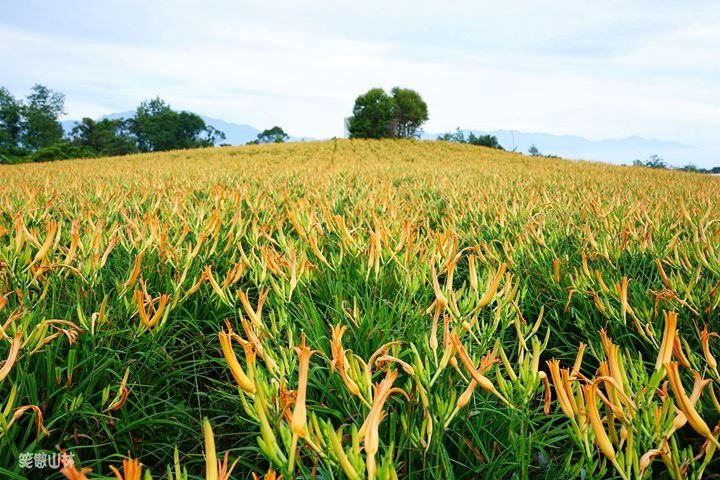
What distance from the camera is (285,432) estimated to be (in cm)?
73

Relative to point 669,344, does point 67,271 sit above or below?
below

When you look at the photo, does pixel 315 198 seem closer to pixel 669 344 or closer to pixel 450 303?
pixel 450 303

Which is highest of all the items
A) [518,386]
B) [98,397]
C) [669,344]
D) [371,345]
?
[669,344]

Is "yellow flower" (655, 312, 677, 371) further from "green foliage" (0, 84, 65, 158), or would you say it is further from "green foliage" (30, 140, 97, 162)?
"green foliage" (0, 84, 65, 158)

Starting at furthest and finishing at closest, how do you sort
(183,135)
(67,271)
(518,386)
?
(183,135) → (67,271) → (518,386)

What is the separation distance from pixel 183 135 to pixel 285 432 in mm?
77900

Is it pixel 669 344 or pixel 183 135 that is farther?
pixel 183 135

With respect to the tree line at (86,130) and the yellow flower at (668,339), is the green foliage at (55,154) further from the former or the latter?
the yellow flower at (668,339)

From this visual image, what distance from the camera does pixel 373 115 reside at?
4194 cm

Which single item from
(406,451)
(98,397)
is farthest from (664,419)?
(98,397)

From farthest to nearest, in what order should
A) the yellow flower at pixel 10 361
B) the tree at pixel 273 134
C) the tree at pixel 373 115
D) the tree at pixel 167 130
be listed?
the tree at pixel 273 134
the tree at pixel 167 130
the tree at pixel 373 115
the yellow flower at pixel 10 361

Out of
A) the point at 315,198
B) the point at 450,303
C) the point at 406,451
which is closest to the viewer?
the point at 406,451

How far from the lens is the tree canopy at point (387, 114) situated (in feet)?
135

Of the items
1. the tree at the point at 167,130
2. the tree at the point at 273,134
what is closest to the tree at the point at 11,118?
the tree at the point at 167,130
